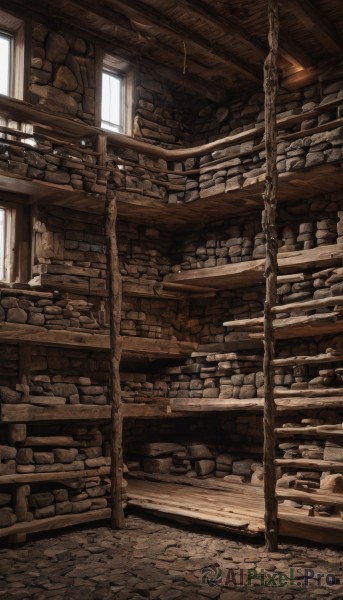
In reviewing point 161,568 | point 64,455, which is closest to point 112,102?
point 64,455

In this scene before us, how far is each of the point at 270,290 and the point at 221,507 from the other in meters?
3.50

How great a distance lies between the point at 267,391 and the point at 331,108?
4.73m

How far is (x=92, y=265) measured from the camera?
Answer: 38.3ft

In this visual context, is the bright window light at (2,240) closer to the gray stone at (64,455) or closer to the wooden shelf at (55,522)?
the gray stone at (64,455)

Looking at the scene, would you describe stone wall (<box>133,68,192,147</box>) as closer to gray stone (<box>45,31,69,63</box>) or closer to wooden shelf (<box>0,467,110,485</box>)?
gray stone (<box>45,31,69,63</box>)

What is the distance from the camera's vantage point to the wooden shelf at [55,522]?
28.4ft

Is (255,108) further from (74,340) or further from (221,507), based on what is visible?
(221,507)

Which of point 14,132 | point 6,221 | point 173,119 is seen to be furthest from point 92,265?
point 173,119

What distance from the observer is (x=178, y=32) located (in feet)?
37.0

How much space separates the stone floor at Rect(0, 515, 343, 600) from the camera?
6914 millimetres

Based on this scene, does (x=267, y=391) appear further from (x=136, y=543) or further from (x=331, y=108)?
(x=331, y=108)

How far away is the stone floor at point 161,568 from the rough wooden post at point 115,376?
1.57 feet

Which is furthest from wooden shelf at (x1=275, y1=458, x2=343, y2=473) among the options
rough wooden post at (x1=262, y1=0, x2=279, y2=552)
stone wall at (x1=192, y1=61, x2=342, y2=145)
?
stone wall at (x1=192, y1=61, x2=342, y2=145)

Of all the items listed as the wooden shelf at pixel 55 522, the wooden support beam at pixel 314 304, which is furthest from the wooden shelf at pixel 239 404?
the wooden shelf at pixel 55 522
